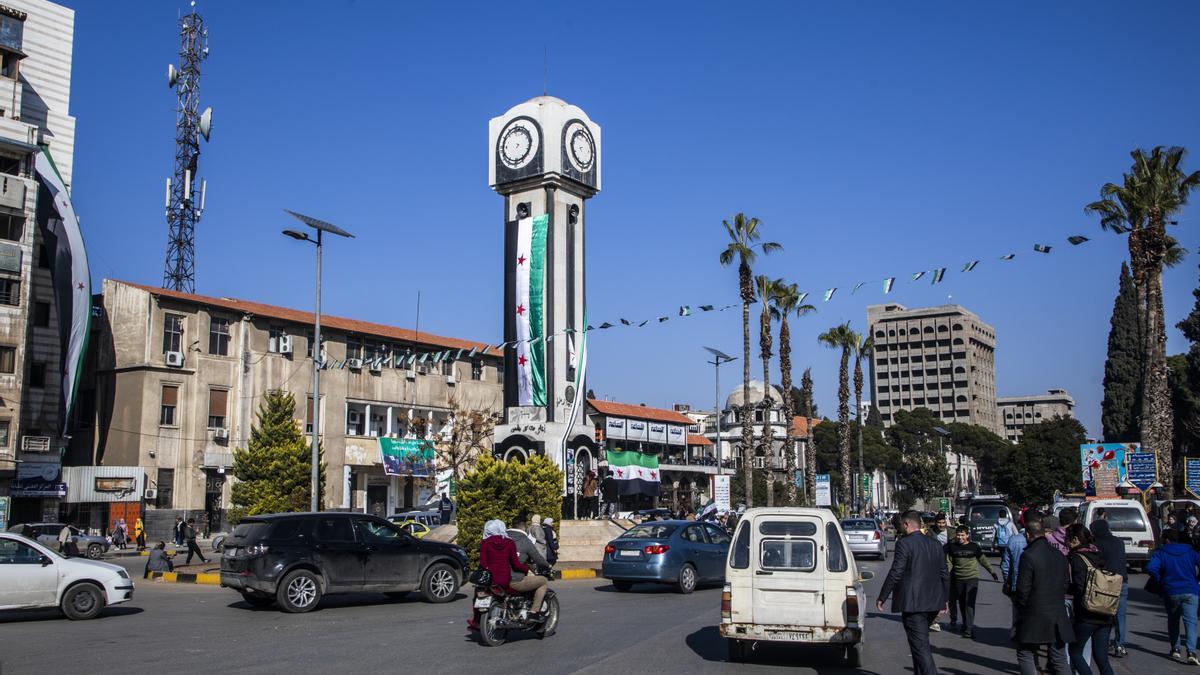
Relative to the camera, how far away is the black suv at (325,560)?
16344 mm

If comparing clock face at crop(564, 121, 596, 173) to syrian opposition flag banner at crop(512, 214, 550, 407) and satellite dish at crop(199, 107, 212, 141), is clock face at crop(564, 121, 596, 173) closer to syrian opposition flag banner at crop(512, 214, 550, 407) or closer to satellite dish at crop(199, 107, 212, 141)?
syrian opposition flag banner at crop(512, 214, 550, 407)

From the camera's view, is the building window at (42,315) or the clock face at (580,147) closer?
the clock face at (580,147)

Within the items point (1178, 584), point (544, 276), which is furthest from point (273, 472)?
point (1178, 584)

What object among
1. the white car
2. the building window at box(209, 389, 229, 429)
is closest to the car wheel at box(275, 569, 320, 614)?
the white car

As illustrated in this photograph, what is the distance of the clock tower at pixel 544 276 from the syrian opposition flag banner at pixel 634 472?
23.2 m

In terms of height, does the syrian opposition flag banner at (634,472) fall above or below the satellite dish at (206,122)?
below

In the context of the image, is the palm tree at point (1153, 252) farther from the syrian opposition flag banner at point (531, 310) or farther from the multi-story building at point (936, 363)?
the multi-story building at point (936, 363)

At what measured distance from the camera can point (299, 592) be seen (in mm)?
16531

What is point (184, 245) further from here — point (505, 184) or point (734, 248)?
point (734, 248)

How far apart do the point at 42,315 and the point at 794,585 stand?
138 feet

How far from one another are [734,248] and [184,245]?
31961 millimetres

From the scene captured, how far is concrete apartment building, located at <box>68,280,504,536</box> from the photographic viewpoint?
4672cm

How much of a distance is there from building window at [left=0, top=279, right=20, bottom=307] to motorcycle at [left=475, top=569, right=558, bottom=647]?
36269mm

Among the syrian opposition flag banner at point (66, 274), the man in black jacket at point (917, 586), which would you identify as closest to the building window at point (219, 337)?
the syrian opposition flag banner at point (66, 274)
